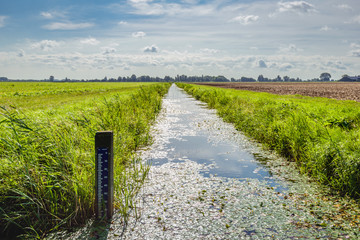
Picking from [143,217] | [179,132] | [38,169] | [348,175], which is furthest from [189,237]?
[179,132]

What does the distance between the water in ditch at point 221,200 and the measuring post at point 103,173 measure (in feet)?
1.20

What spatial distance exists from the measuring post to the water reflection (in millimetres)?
2973

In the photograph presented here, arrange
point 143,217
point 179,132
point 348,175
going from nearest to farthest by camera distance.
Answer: point 143,217
point 348,175
point 179,132

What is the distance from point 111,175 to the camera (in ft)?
13.1

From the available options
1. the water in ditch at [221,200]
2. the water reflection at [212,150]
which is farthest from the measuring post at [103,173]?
the water reflection at [212,150]

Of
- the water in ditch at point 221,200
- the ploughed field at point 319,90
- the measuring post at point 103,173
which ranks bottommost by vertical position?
the water in ditch at point 221,200

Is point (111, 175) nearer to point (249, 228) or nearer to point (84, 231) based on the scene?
point (84, 231)

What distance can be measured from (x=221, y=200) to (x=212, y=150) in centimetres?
387

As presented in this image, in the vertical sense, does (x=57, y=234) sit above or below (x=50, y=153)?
below

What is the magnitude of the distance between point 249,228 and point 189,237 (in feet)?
3.08

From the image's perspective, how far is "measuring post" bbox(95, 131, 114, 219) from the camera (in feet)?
12.7

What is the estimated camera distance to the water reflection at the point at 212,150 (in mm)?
6844

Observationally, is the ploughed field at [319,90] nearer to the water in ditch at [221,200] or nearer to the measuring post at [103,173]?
the water in ditch at [221,200]

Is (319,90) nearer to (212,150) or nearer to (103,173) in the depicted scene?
(212,150)
